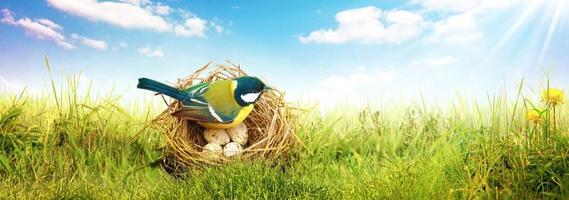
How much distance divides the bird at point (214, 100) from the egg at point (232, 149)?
0.49 ft

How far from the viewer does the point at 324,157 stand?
5.54 metres

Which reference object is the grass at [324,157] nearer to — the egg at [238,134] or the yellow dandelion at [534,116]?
the yellow dandelion at [534,116]

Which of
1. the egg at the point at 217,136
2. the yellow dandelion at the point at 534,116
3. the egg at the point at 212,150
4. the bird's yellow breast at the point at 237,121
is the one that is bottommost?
the egg at the point at 212,150

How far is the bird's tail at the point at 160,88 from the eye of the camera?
4.78m

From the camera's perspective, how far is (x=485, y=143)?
12.2ft

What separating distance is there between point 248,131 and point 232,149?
46 centimetres

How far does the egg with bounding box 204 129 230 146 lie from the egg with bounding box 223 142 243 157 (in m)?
0.10

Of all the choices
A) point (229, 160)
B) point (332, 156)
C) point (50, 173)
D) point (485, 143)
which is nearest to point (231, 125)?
point (229, 160)

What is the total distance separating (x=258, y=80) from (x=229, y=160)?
2.21 ft

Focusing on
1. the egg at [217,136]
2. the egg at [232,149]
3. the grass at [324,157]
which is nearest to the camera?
the grass at [324,157]

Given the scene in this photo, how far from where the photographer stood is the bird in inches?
191

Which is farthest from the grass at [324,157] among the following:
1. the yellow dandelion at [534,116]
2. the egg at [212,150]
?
the egg at [212,150]

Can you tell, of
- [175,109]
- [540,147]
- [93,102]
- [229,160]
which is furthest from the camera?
[93,102]

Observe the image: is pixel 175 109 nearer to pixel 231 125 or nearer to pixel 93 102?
Answer: pixel 231 125
